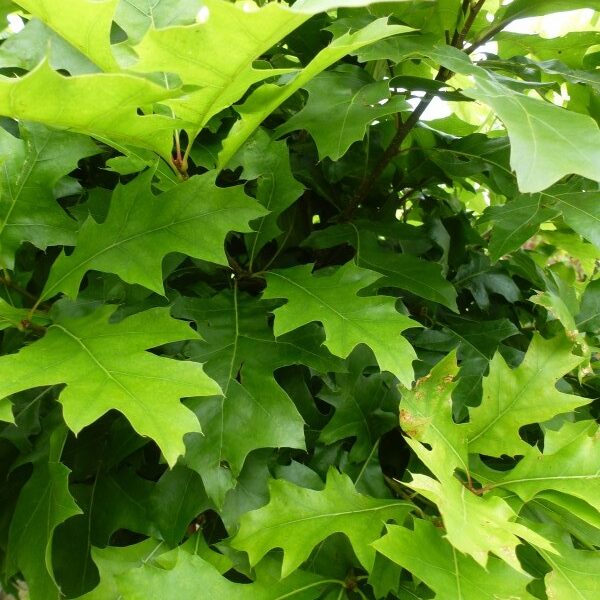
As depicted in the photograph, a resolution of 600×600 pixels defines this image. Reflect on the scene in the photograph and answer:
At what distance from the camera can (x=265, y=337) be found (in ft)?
2.56

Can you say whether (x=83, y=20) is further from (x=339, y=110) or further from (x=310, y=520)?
(x=310, y=520)

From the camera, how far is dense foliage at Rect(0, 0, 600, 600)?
1.99 ft

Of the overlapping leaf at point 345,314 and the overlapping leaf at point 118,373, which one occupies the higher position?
the overlapping leaf at point 345,314

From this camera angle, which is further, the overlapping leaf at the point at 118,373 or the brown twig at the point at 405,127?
the brown twig at the point at 405,127

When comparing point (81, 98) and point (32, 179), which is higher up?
point (81, 98)

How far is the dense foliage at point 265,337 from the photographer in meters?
0.61

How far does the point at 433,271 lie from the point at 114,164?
0.42 m

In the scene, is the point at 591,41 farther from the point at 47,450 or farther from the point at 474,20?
the point at 47,450

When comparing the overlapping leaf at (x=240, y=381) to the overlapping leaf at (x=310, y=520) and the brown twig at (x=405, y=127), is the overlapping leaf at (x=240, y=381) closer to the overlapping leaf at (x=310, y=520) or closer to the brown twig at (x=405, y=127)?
the overlapping leaf at (x=310, y=520)

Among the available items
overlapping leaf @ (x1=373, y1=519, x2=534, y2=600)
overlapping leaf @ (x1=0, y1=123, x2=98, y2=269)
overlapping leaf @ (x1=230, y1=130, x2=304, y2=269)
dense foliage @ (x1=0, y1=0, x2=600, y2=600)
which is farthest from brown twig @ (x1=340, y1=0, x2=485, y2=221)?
overlapping leaf @ (x1=373, y1=519, x2=534, y2=600)

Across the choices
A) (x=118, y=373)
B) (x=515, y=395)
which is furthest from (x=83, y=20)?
(x=515, y=395)

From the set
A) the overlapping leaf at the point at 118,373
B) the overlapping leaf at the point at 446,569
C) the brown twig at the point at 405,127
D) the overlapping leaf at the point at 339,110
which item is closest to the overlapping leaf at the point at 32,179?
the overlapping leaf at the point at 118,373

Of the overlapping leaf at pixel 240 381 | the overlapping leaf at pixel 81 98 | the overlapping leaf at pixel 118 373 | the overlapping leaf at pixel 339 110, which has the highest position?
the overlapping leaf at pixel 81 98

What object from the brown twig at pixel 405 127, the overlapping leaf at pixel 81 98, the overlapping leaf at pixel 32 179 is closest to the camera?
the overlapping leaf at pixel 81 98
